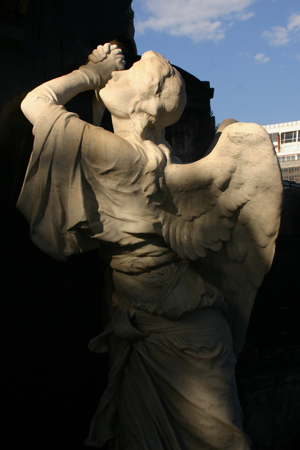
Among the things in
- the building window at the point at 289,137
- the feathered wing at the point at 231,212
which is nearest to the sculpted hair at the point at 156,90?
the feathered wing at the point at 231,212

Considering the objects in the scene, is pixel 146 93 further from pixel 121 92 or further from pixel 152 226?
pixel 152 226

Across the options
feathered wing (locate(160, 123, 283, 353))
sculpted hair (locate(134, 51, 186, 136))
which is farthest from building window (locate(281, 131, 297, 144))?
sculpted hair (locate(134, 51, 186, 136))

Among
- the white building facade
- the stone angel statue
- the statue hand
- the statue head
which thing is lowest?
the stone angel statue

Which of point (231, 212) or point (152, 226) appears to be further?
point (231, 212)

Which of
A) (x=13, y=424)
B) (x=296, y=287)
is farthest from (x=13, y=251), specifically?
(x=296, y=287)

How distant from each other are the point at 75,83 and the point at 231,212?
104 centimetres

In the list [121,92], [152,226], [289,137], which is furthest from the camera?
[289,137]

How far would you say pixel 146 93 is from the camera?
244cm

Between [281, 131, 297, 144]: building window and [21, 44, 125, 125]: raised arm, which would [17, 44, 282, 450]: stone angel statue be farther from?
[281, 131, 297, 144]: building window

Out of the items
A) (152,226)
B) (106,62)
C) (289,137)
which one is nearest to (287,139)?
(289,137)

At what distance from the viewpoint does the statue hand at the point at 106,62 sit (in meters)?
2.57

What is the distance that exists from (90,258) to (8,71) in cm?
115

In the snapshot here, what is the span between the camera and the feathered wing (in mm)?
2412

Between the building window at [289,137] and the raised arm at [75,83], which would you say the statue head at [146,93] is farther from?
the building window at [289,137]
